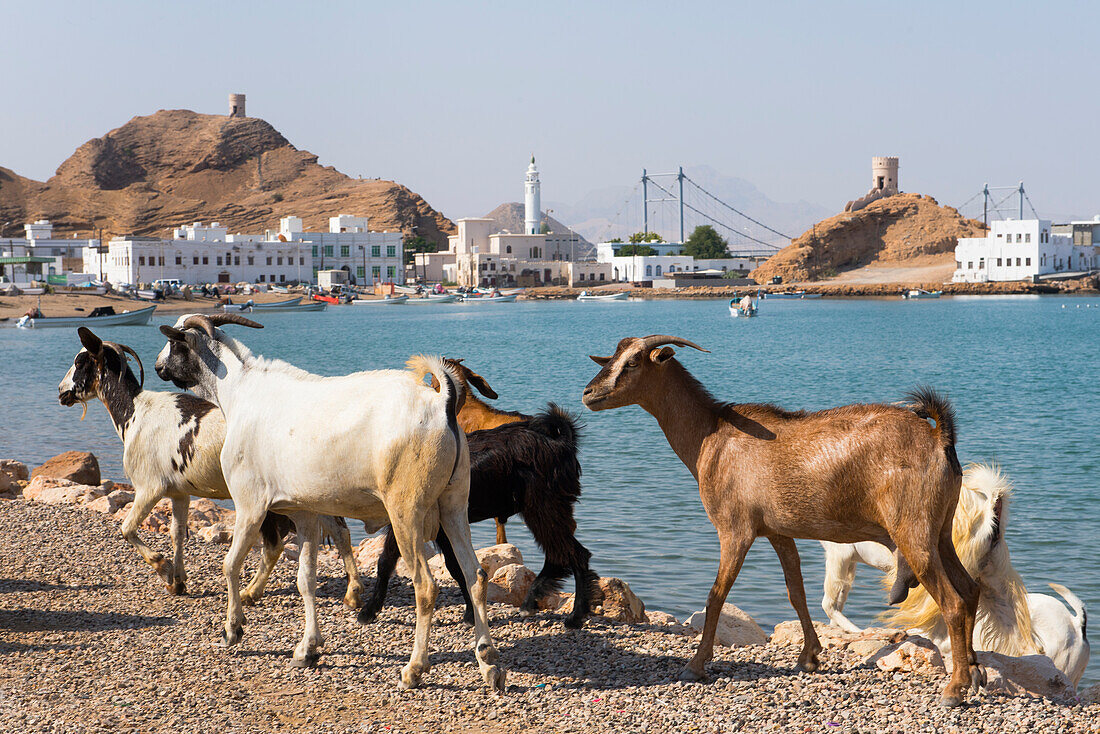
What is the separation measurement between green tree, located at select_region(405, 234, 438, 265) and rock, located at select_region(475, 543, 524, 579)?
16534 cm

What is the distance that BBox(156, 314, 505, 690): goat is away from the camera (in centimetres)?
620

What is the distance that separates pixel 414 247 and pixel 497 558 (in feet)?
580

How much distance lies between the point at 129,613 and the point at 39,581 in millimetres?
1426

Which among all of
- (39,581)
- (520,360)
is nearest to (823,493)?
(39,581)

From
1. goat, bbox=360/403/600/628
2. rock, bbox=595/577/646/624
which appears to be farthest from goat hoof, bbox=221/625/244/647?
rock, bbox=595/577/646/624

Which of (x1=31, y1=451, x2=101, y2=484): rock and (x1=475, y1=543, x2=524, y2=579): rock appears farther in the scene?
(x1=31, y1=451, x2=101, y2=484): rock

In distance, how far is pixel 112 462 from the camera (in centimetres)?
1945

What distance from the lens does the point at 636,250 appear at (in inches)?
6924

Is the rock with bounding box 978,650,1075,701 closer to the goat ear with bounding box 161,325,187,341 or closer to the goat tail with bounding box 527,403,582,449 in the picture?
the goat tail with bounding box 527,403,582,449

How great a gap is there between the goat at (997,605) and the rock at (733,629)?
110 centimetres

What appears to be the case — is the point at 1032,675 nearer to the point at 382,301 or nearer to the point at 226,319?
the point at 226,319

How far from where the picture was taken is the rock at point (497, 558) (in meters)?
9.23

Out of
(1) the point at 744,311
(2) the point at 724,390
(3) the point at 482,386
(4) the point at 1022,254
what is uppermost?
(4) the point at 1022,254

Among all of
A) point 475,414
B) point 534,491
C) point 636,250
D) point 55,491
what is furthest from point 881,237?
point 534,491
